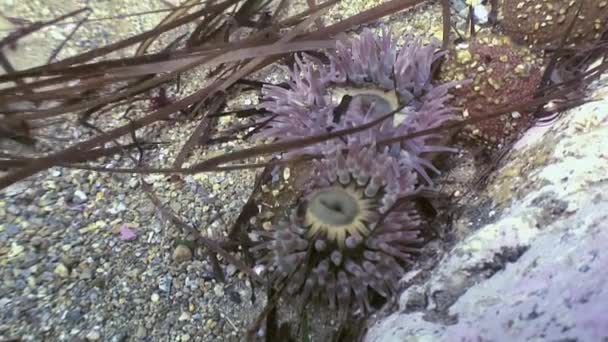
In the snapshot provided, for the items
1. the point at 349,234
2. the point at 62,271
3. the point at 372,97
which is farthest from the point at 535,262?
the point at 62,271

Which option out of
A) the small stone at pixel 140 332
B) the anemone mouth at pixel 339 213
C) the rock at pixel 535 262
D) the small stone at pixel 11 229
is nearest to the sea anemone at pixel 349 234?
the anemone mouth at pixel 339 213

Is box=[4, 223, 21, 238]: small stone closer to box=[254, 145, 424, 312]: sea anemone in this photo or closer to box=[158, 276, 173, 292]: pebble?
box=[158, 276, 173, 292]: pebble

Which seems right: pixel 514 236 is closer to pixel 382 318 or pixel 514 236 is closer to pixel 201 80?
pixel 382 318

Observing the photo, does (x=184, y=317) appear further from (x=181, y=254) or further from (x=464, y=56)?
(x=464, y=56)

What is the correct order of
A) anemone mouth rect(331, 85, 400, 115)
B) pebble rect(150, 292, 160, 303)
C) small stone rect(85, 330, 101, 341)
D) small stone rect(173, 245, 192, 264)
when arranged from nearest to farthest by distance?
small stone rect(85, 330, 101, 341)
pebble rect(150, 292, 160, 303)
small stone rect(173, 245, 192, 264)
anemone mouth rect(331, 85, 400, 115)

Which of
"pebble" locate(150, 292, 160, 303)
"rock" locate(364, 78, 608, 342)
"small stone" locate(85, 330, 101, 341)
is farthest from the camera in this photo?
"pebble" locate(150, 292, 160, 303)

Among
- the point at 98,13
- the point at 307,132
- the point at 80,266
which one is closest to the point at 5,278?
the point at 80,266

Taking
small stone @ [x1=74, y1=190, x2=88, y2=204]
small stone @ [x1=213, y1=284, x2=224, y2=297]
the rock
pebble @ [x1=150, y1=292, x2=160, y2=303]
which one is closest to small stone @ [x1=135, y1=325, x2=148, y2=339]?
pebble @ [x1=150, y1=292, x2=160, y2=303]
